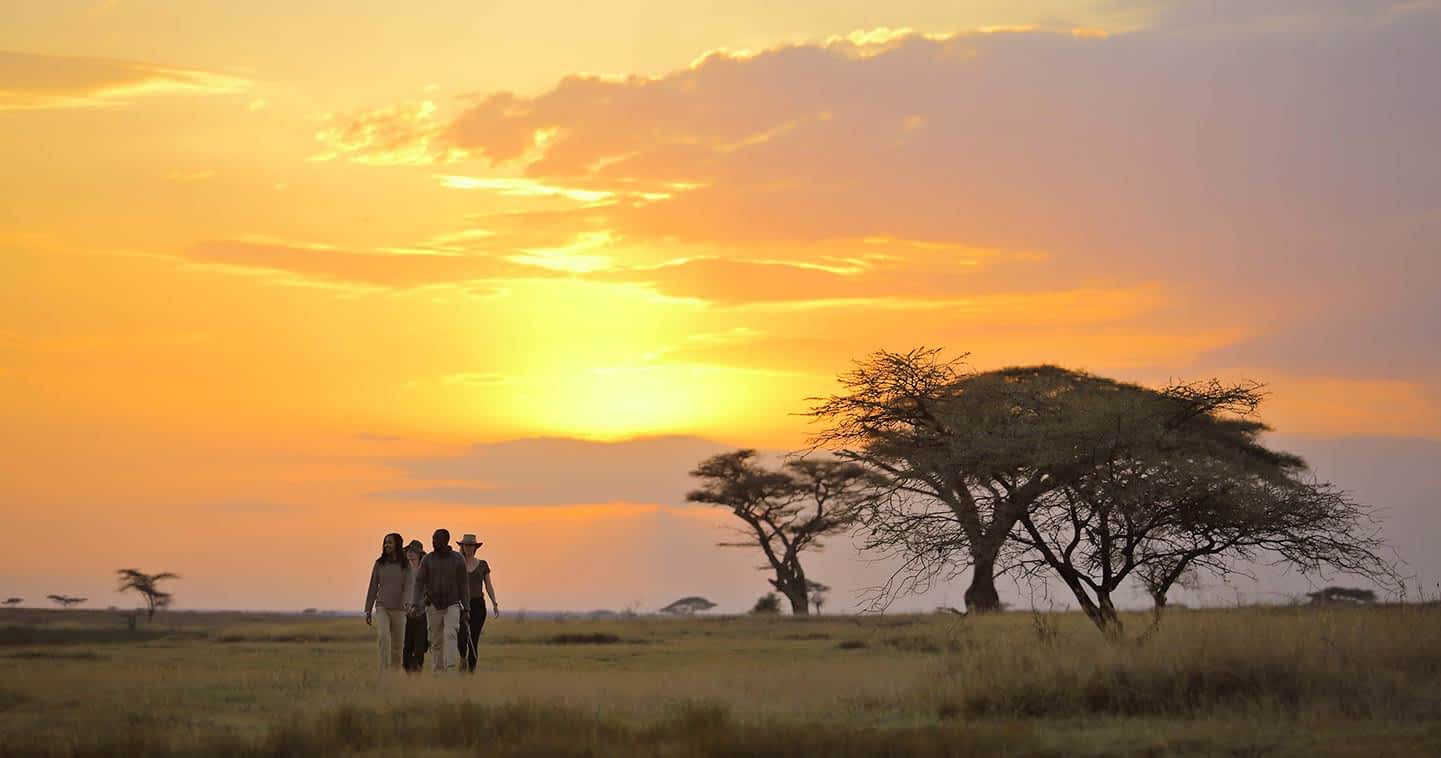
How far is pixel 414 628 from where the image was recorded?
24000 mm

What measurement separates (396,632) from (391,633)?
0.08m

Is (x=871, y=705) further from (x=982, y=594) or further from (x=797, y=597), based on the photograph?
(x=797, y=597)

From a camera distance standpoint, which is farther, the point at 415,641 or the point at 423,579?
the point at 415,641

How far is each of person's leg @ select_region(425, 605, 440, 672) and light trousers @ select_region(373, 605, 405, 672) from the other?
72 centimetres

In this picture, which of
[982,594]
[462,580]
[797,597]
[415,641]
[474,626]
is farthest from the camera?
[797,597]

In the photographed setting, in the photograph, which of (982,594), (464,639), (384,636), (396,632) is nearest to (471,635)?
(464,639)

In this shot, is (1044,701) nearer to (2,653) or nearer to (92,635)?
(2,653)

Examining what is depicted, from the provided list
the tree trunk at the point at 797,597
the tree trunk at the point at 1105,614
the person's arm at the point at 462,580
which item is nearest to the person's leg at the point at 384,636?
the person's arm at the point at 462,580

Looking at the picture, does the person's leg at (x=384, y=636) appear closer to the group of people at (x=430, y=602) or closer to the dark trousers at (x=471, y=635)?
the group of people at (x=430, y=602)

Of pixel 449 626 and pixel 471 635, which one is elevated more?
pixel 449 626

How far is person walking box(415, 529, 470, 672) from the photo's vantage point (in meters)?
23.4

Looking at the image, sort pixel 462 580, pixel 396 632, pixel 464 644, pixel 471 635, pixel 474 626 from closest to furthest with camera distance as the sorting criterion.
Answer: pixel 462 580, pixel 464 644, pixel 396 632, pixel 471 635, pixel 474 626

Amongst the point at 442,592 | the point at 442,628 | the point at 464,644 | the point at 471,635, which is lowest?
the point at 464,644

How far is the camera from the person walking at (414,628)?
77.6ft
